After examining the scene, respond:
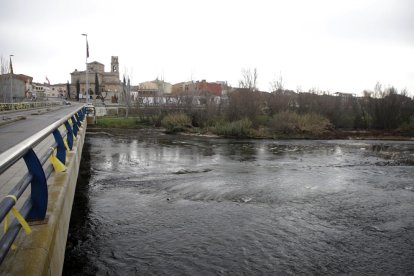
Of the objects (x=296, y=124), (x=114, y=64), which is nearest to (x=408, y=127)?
(x=296, y=124)

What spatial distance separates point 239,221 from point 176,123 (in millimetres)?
28384

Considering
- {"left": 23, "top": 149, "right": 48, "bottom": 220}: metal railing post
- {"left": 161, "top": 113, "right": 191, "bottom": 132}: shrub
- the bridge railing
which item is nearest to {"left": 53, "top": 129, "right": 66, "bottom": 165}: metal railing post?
the bridge railing

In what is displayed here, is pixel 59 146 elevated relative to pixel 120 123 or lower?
elevated

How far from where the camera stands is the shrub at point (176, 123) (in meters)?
35.9

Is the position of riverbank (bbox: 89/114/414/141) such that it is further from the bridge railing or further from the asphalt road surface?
the bridge railing

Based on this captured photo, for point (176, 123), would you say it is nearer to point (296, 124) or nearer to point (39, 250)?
point (296, 124)

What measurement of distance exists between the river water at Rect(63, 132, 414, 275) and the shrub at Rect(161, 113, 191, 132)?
789 inches

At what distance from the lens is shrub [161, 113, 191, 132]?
3593 centimetres

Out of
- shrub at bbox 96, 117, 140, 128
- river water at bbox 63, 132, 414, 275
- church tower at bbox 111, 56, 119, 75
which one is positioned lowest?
river water at bbox 63, 132, 414, 275

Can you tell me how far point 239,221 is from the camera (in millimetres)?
8547

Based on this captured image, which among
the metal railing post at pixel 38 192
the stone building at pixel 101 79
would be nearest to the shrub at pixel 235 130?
the metal railing post at pixel 38 192

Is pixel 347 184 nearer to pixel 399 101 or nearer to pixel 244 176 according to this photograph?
pixel 244 176

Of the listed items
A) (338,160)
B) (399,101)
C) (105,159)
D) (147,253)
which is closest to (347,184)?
(338,160)

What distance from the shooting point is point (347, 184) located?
42.5 feet
